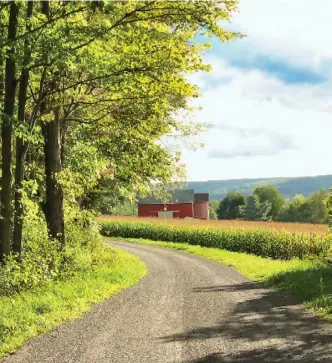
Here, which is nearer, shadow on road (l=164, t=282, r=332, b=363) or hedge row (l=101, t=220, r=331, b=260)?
shadow on road (l=164, t=282, r=332, b=363)

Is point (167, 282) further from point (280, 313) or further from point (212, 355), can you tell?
point (212, 355)

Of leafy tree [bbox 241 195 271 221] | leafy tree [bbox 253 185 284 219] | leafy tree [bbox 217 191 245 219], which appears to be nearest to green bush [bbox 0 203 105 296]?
leafy tree [bbox 241 195 271 221]

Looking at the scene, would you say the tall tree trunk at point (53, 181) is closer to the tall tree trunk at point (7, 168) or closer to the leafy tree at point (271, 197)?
the tall tree trunk at point (7, 168)

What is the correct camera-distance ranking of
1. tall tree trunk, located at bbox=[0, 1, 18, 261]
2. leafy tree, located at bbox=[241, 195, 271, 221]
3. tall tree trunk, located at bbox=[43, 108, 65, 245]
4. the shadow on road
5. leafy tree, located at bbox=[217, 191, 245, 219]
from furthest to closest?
leafy tree, located at bbox=[217, 191, 245, 219] → leafy tree, located at bbox=[241, 195, 271, 221] → tall tree trunk, located at bbox=[43, 108, 65, 245] → tall tree trunk, located at bbox=[0, 1, 18, 261] → the shadow on road

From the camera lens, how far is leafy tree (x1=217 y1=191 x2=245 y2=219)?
120 metres

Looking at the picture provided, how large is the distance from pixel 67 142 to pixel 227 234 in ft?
54.2

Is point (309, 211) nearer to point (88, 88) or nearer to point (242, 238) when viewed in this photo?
point (242, 238)

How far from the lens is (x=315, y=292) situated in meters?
11.7

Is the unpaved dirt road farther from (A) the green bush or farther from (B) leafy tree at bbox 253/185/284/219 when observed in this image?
(B) leafy tree at bbox 253/185/284/219

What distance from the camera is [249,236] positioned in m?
30.2

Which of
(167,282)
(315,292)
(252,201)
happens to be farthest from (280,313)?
(252,201)

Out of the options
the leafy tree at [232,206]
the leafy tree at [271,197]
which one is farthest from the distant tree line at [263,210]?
the leafy tree at [271,197]

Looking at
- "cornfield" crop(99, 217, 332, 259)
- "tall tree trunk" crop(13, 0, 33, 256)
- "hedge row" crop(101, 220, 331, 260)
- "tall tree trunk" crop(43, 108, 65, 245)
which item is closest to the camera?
"tall tree trunk" crop(13, 0, 33, 256)

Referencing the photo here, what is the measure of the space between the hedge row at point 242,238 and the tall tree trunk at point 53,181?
1318 centimetres
